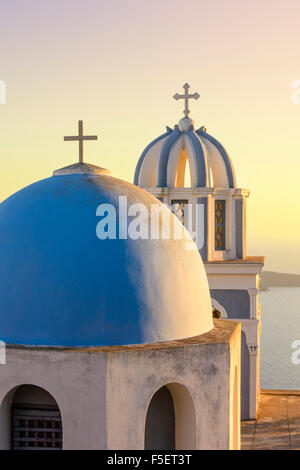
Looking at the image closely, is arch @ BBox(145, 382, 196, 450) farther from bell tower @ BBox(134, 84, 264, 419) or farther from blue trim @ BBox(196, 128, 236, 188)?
blue trim @ BBox(196, 128, 236, 188)

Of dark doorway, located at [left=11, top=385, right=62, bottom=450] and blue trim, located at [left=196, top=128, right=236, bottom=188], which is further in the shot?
blue trim, located at [left=196, top=128, right=236, bottom=188]

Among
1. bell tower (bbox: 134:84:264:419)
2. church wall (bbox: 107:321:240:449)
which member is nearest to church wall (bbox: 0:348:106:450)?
church wall (bbox: 107:321:240:449)

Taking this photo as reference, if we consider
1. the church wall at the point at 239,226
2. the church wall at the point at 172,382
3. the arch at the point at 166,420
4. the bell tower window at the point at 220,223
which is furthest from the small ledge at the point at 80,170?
the church wall at the point at 239,226

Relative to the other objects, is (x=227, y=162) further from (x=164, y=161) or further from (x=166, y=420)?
(x=166, y=420)

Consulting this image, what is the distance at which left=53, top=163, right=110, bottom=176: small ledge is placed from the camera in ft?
27.7

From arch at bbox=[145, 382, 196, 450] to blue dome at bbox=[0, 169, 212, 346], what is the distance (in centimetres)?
78

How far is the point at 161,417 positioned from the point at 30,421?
1574 mm

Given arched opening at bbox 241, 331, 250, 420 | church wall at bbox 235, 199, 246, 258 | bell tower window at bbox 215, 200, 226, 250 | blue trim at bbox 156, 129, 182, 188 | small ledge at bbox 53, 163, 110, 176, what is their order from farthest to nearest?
church wall at bbox 235, 199, 246, 258
bell tower window at bbox 215, 200, 226, 250
blue trim at bbox 156, 129, 182, 188
arched opening at bbox 241, 331, 250, 420
small ledge at bbox 53, 163, 110, 176

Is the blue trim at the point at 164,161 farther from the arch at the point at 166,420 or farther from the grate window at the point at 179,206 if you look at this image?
the arch at the point at 166,420

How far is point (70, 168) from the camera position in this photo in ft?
27.9
